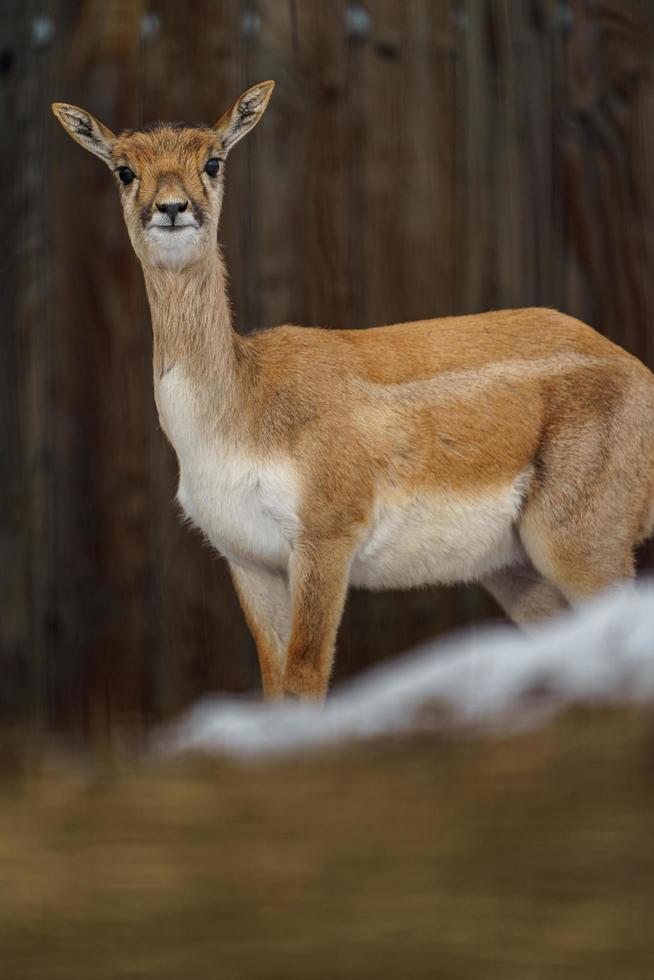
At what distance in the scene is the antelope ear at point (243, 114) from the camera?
4879mm

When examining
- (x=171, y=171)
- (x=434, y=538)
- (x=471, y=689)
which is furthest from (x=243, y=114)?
(x=471, y=689)

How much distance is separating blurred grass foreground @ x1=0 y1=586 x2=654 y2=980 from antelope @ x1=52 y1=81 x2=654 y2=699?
2.59 feet

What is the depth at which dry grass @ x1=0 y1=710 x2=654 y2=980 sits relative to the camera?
306 cm

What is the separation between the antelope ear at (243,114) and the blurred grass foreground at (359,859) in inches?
77.6

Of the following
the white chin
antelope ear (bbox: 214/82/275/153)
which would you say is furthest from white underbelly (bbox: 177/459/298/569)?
antelope ear (bbox: 214/82/275/153)

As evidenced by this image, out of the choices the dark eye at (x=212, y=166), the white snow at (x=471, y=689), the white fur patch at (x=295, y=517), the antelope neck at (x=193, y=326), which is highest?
the dark eye at (x=212, y=166)

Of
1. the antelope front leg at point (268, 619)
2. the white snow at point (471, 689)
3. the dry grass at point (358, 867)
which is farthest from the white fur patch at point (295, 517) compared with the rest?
the dry grass at point (358, 867)

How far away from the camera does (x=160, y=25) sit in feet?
17.7

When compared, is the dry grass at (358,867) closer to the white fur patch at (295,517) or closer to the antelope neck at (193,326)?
the white fur patch at (295,517)

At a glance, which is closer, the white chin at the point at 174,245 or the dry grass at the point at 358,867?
the dry grass at the point at 358,867

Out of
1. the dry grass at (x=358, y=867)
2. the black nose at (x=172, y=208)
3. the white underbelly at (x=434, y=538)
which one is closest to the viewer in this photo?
the dry grass at (x=358, y=867)

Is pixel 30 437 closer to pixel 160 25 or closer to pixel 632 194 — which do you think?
pixel 160 25

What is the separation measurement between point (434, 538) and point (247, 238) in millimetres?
1259

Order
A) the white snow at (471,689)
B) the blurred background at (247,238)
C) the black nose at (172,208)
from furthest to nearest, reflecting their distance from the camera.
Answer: the blurred background at (247,238)
the black nose at (172,208)
the white snow at (471,689)
